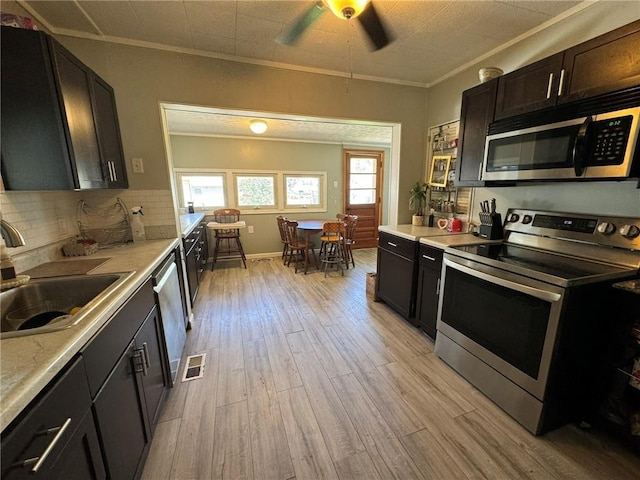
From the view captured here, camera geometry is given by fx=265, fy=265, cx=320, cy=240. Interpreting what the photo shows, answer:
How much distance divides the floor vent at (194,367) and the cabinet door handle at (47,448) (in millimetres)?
1273

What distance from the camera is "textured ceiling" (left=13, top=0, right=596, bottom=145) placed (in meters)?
1.66

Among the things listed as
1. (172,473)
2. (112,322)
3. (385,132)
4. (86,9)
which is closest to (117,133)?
(86,9)

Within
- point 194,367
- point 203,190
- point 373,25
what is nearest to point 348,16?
point 373,25

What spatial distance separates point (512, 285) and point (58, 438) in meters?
1.91

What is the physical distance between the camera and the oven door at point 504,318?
4.39 ft

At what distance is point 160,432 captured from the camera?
1461mm

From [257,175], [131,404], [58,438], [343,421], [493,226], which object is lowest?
[343,421]

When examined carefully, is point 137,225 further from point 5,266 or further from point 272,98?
point 272,98

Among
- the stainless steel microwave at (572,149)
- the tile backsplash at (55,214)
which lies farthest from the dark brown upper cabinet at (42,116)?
the stainless steel microwave at (572,149)

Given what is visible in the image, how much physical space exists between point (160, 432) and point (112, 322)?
2.80ft

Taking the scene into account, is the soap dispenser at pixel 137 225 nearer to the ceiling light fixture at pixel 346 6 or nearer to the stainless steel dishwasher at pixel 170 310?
the stainless steel dishwasher at pixel 170 310

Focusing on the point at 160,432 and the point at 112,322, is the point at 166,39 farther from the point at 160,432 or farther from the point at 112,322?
the point at 160,432

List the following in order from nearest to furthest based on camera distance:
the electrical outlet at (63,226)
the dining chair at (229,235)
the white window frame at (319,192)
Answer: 1. the electrical outlet at (63,226)
2. the dining chair at (229,235)
3. the white window frame at (319,192)

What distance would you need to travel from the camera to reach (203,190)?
4.78 metres
